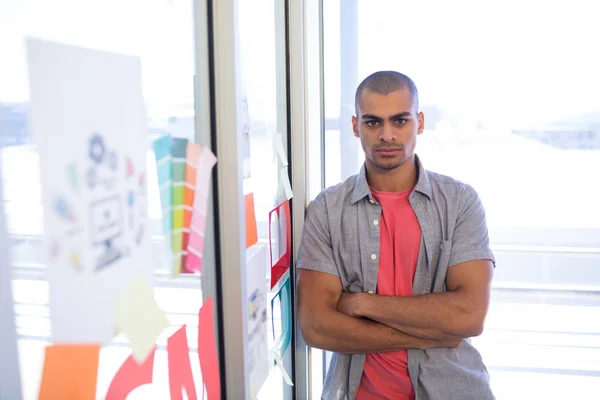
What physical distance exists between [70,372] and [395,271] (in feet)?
3.33

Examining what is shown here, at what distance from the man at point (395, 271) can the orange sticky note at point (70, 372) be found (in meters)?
0.83

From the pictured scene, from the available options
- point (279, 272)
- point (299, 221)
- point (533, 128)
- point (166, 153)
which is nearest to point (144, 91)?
point (166, 153)

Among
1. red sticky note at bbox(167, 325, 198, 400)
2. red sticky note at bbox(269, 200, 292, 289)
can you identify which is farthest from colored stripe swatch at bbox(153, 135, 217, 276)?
red sticky note at bbox(269, 200, 292, 289)

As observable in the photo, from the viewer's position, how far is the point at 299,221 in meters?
1.67

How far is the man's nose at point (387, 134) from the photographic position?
1.47 m

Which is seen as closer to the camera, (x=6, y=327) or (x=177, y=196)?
(x=6, y=327)

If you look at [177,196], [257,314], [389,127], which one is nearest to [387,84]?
[389,127]

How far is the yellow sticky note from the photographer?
70 cm

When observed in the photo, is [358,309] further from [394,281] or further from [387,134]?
[387,134]

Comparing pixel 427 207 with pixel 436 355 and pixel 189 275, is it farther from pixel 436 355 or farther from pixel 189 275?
pixel 189 275

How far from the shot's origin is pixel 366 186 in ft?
4.94

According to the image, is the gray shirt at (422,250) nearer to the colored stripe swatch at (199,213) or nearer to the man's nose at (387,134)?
the man's nose at (387,134)

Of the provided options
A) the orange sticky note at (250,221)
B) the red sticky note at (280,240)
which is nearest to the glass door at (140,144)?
the orange sticky note at (250,221)

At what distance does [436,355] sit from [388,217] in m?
0.39
